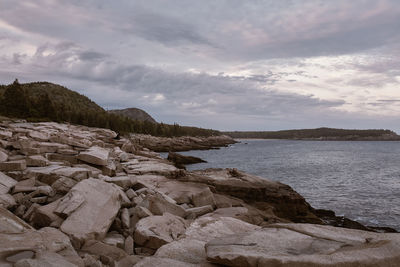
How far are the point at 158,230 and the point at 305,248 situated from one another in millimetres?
3896

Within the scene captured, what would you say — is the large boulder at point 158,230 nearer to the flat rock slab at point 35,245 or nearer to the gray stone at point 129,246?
the gray stone at point 129,246

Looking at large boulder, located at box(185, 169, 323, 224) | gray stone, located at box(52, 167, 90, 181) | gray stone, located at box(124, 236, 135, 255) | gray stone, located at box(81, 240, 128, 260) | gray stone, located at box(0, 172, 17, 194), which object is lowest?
large boulder, located at box(185, 169, 323, 224)

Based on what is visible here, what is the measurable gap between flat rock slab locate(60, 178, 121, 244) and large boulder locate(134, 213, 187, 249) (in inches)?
35.5

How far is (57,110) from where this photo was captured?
7262 cm

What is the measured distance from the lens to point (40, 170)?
36.7ft

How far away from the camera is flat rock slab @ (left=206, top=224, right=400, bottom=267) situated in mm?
4762

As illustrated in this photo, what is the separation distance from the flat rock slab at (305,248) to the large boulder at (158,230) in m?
1.89

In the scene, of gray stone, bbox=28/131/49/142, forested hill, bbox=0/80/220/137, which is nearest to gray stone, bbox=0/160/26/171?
gray stone, bbox=28/131/49/142

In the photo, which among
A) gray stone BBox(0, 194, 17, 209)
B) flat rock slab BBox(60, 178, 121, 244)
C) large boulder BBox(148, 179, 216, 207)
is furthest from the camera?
large boulder BBox(148, 179, 216, 207)

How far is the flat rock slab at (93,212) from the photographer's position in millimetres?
7035

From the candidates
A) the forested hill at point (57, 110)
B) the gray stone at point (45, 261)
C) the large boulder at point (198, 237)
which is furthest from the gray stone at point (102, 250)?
the forested hill at point (57, 110)

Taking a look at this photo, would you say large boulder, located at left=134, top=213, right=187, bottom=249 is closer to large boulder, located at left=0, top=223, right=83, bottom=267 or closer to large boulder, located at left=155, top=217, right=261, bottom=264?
large boulder, located at left=155, top=217, right=261, bottom=264

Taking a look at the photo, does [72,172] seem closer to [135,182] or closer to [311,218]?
[135,182]

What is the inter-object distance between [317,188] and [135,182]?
2257cm
